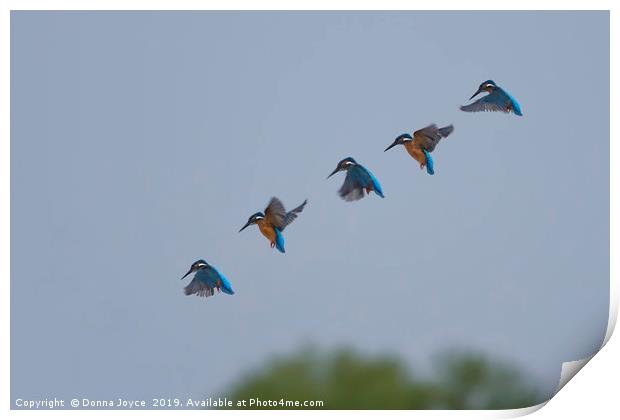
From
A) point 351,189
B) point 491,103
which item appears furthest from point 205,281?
point 491,103

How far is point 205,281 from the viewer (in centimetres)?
426

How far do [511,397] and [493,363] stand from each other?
0.14m

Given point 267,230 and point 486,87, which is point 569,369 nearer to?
point 486,87

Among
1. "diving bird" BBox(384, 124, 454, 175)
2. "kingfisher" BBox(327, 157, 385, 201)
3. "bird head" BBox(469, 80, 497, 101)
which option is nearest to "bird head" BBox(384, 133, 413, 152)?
"diving bird" BBox(384, 124, 454, 175)

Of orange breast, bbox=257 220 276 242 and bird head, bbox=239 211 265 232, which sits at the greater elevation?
bird head, bbox=239 211 265 232

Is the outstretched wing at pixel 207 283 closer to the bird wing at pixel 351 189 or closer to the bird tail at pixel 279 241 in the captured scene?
the bird tail at pixel 279 241

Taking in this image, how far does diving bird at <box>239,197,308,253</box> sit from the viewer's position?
4.23 metres

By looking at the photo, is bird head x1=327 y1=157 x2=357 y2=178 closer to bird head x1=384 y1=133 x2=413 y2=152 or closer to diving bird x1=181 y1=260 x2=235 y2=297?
bird head x1=384 y1=133 x2=413 y2=152

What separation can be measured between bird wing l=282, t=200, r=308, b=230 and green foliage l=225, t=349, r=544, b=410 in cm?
46

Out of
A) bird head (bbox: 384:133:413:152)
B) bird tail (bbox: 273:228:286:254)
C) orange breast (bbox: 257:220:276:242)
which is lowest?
bird tail (bbox: 273:228:286:254)

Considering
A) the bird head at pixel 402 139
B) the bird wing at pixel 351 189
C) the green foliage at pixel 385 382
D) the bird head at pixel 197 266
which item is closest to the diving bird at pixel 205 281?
the bird head at pixel 197 266

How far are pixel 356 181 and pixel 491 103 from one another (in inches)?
21.4

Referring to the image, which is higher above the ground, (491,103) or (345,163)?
(491,103)
